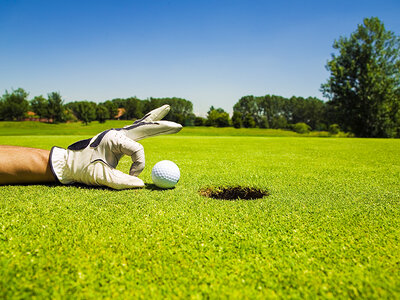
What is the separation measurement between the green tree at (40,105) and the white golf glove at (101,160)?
67584mm

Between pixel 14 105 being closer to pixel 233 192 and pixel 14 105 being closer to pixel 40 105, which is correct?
pixel 40 105

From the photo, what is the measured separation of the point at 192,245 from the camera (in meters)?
2.20

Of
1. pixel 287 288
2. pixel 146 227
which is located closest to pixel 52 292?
pixel 146 227

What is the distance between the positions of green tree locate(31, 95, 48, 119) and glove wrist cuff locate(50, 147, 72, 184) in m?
67.5

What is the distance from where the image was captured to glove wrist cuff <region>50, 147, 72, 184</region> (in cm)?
379

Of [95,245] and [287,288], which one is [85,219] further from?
[287,288]

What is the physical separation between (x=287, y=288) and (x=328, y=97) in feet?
142

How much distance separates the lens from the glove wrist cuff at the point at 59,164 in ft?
12.5

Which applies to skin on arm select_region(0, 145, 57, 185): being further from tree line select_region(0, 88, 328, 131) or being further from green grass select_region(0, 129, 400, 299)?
tree line select_region(0, 88, 328, 131)

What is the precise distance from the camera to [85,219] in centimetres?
269

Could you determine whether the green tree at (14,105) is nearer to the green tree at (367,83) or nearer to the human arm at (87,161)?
the green tree at (367,83)

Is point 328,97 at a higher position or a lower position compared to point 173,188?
higher

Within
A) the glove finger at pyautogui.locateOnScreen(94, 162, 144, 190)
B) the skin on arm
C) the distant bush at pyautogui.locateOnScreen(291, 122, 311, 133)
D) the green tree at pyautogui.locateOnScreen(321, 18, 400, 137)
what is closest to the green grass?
the glove finger at pyautogui.locateOnScreen(94, 162, 144, 190)

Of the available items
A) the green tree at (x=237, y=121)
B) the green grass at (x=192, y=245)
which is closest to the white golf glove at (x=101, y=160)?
the green grass at (x=192, y=245)
